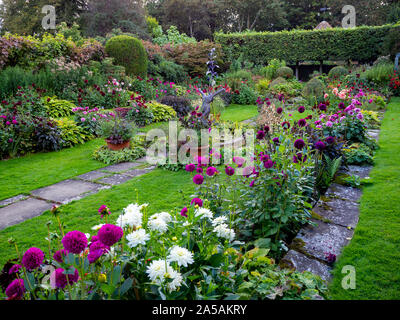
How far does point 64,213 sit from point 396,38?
14.8 metres

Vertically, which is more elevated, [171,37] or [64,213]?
[171,37]

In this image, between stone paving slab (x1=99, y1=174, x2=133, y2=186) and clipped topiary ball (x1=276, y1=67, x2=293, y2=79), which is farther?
clipped topiary ball (x1=276, y1=67, x2=293, y2=79)

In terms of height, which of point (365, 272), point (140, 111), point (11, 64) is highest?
point (11, 64)

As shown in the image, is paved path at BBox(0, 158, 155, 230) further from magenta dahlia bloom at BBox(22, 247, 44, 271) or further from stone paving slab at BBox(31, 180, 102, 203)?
magenta dahlia bloom at BBox(22, 247, 44, 271)

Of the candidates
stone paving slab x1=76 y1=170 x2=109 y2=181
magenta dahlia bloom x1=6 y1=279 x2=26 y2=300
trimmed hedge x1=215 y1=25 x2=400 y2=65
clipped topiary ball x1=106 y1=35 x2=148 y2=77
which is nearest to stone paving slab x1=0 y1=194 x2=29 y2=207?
stone paving slab x1=76 y1=170 x2=109 y2=181

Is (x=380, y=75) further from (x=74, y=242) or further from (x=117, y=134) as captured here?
(x=74, y=242)

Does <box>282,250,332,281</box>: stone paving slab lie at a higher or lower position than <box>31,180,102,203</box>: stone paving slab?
lower

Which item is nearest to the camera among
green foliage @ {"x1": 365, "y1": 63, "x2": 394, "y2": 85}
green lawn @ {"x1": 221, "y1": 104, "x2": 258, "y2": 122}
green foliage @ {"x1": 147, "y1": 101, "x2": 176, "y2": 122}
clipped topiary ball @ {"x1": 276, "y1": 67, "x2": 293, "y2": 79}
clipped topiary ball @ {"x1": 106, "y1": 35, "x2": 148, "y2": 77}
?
green foliage @ {"x1": 147, "y1": 101, "x2": 176, "y2": 122}

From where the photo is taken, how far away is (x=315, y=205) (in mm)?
2871

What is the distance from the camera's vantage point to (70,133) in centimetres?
573

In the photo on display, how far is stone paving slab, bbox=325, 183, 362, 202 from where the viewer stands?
3076mm

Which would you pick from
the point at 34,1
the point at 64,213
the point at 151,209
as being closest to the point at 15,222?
the point at 64,213

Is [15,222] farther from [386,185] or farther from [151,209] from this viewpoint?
[386,185]

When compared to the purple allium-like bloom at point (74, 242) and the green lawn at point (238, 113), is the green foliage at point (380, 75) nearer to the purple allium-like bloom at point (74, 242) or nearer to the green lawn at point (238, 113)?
the green lawn at point (238, 113)
